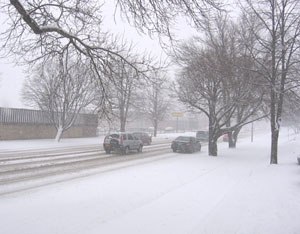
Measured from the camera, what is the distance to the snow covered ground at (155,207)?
497 centimetres

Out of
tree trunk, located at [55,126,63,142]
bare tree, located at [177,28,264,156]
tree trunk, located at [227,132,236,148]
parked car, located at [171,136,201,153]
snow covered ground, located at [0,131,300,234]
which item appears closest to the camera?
snow covered ground, located at [0,131,300,234]

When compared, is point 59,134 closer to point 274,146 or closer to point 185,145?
point 185,145

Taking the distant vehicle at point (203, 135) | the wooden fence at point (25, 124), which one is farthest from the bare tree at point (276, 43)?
the distant vehicle at point (203, 135)

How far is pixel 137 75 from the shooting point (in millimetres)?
8062

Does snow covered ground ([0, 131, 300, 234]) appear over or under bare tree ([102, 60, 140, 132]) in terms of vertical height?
under

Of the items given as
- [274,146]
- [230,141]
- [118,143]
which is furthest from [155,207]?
[230,141]

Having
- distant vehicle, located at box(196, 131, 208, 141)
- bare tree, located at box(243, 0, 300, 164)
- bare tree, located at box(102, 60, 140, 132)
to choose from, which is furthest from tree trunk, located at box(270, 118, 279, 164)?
distant vehicle, located at box(196, 131, 208, 141)

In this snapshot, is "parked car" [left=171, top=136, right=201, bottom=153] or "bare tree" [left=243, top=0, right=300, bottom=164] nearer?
"bare tree" [left=243, top=0, right=300, bottom=164]

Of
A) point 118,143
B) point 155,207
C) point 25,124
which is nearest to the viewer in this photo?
point 155,207

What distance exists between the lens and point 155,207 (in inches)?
249

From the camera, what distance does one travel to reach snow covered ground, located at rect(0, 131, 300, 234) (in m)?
4.97

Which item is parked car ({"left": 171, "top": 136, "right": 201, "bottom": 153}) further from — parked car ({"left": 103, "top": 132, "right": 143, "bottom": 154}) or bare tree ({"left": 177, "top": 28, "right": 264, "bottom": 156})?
parked car ({"left": 103, "top": 132, "right": 143, "bottom": 154})

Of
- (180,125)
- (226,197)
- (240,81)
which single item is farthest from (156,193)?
(180,125)

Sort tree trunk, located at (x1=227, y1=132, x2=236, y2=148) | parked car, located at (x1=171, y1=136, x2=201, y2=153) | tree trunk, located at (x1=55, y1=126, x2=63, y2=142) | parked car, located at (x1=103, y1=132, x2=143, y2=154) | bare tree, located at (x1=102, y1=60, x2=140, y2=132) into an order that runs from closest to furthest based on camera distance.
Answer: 1. bare tree, located at (x1=102, y1=60, x2=140, y2=132)
2. parked car, located at (x1=103, y1=132, x2=143, y2=154)
3. parked car, located at (x1=171, y1=136, x2=201, y2=153)
4. tree trunk, located at (x1=227, y1=132, x2=236, y2=148)
5. tree trunk, located at (x1=55, y1=126, x2=63, y2=142)
